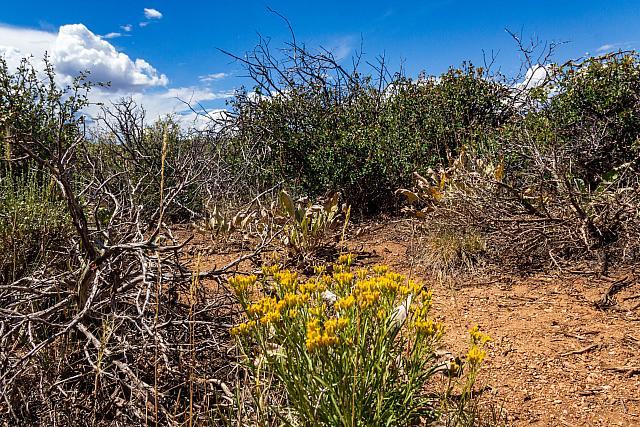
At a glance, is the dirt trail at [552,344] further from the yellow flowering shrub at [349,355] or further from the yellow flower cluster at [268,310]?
the yellow flower cluster at [268,310]

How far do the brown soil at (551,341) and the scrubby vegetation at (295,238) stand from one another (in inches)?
8.6

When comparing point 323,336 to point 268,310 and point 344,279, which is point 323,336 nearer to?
point 268,310

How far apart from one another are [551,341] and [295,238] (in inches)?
93.1

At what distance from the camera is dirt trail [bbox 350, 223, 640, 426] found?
2.19 meters

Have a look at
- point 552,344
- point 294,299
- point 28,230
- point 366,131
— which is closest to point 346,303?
point 294,299

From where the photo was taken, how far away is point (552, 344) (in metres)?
2.74

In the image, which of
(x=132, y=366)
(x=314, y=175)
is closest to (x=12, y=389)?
(x=132, y=366)

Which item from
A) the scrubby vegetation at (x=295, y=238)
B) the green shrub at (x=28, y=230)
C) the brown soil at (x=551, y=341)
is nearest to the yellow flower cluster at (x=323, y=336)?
the scrubby vegetation at (x=295, y=238)

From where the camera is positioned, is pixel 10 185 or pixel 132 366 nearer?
pixel 132 366

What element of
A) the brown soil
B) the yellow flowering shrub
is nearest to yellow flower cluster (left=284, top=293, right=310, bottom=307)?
the yellow flowering shrub

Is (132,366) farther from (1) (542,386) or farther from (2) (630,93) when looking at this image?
(2) (630,93)

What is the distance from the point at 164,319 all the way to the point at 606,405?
1.94m

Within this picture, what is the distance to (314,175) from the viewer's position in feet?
22.0

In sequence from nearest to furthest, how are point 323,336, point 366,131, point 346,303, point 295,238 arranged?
point 323,336 < point 346,303 < point 295,238 < point 366,131
